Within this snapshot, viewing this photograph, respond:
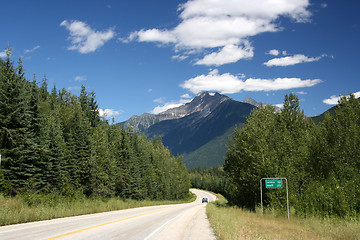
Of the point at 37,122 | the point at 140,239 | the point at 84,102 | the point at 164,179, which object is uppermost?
the point at 84,102

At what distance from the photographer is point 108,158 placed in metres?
45.4

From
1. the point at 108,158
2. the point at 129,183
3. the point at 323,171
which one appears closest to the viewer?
the point at 323,171

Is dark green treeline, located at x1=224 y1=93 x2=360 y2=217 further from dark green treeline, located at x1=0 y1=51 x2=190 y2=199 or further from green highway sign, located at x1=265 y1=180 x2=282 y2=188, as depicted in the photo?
dark green treeline, located at x1=0 y1=51 x2=190 y2=199

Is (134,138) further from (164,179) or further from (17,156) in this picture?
(17,156)

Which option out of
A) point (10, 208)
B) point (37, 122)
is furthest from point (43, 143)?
point (10, 208)

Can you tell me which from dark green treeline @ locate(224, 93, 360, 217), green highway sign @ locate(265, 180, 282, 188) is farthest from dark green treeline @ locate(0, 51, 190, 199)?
green highway sign @ locate(265, 180, 282, 188)

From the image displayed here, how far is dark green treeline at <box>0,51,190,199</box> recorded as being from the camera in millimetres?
25109

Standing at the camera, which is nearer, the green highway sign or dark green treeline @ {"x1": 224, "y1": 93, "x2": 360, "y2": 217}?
the green highway sign

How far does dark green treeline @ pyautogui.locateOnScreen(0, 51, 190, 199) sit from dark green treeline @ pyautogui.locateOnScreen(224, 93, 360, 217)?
20258 millimetres

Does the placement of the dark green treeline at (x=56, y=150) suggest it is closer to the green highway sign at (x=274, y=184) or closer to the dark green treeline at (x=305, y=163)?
the dark green treeline at (x=305, y=163)

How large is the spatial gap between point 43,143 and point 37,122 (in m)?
2.28

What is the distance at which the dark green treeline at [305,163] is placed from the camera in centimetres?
2500

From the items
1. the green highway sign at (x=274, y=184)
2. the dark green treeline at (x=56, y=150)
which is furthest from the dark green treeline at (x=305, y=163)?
the dark green treeline at (x=56, y=150)

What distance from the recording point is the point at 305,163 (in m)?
33.7
